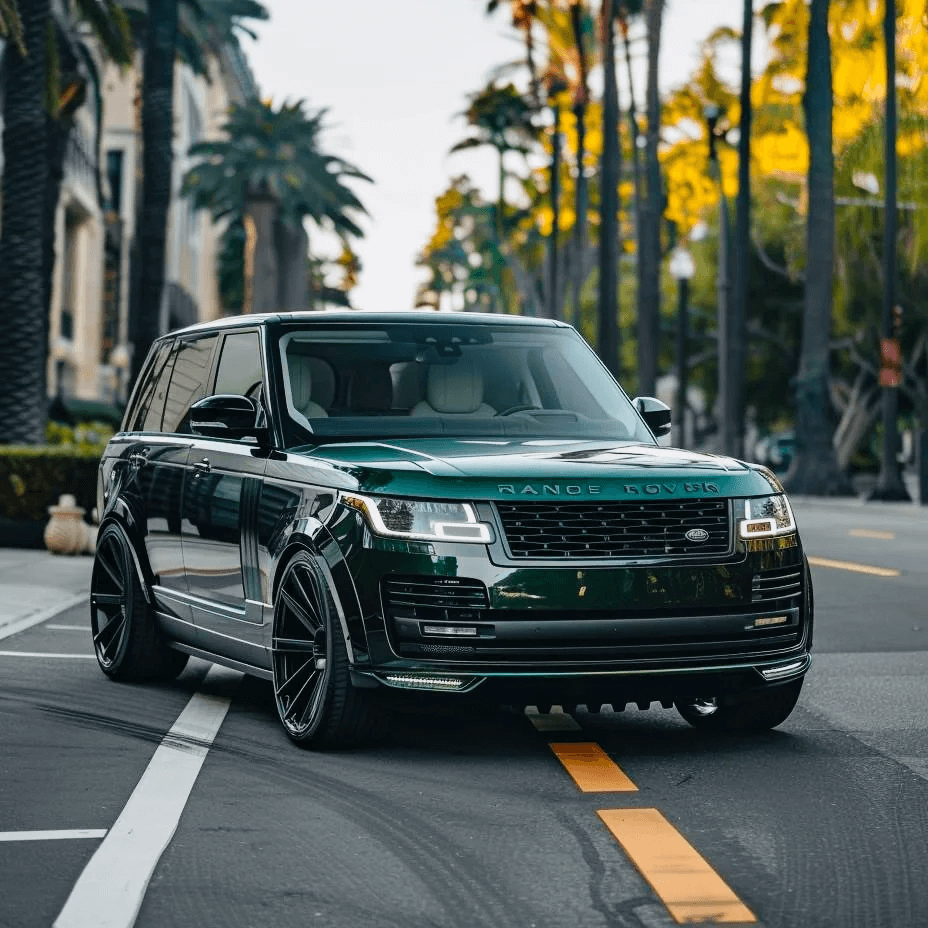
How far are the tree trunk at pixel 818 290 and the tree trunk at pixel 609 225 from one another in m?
10.6

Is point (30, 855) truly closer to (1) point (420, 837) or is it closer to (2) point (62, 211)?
(1) point (420, 837)

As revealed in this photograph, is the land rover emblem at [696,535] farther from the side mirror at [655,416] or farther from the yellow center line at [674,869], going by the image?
the side mirror at [655,416]

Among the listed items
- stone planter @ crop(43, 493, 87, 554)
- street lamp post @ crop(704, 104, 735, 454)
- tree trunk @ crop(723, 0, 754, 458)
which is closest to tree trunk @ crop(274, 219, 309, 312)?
street lamp post @ crop(704, 104, 735, 454)

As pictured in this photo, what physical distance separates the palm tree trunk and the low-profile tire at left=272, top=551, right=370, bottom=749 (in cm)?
1693

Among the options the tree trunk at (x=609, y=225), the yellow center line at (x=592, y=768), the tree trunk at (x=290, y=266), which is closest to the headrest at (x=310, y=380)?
the yellow center line at (x=592, y=768)

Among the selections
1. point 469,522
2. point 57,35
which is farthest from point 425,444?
point 57,35

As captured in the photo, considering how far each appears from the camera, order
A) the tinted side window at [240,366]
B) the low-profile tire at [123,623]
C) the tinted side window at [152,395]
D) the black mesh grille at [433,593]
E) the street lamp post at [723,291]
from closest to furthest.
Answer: the black mesh grille at [433,593] → the tinted side window at [240,366] → the low-profile tire at [123,623] → the tinted side window at [152,395] → the street lamp post at [723,291]

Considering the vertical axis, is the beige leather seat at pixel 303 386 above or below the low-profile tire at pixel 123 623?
above

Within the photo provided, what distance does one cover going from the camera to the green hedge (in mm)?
20953

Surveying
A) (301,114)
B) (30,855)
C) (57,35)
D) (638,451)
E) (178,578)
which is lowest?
(30,855)

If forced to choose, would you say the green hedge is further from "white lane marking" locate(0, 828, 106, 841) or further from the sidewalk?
"white lane marking" locate(0, 828, 106, 841)

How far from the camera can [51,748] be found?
7.56 meters

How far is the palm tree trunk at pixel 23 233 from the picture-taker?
2403cm

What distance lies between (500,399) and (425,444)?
2.83ft
